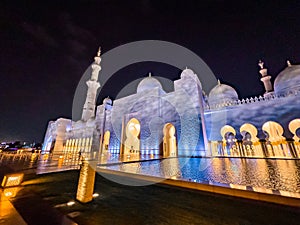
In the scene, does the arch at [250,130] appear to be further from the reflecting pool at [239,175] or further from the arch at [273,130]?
the reflecting pool at [239,175]

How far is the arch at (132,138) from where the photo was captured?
46.0ft

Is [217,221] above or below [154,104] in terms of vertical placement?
below

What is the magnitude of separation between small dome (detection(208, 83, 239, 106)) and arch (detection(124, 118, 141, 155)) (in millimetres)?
9216

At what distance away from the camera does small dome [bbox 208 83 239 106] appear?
561 inches

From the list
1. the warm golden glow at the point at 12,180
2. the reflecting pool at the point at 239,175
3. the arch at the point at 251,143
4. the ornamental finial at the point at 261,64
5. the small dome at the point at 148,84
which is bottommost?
the warm golden glow at the point at 12,180

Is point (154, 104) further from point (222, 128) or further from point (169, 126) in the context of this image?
point (222, 128)

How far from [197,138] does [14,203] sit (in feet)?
31.3

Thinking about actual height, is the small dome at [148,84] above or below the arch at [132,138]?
above

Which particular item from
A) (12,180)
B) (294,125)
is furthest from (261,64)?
(12,180)

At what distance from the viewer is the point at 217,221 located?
1.71 m

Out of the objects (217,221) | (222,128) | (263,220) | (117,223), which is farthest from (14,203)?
(222,128)

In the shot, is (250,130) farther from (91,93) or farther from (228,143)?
(91,93)

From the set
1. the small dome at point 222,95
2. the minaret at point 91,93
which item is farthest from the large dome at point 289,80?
the minaret at point 91,93

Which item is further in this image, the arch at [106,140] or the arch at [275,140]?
the arch at [106,140]
